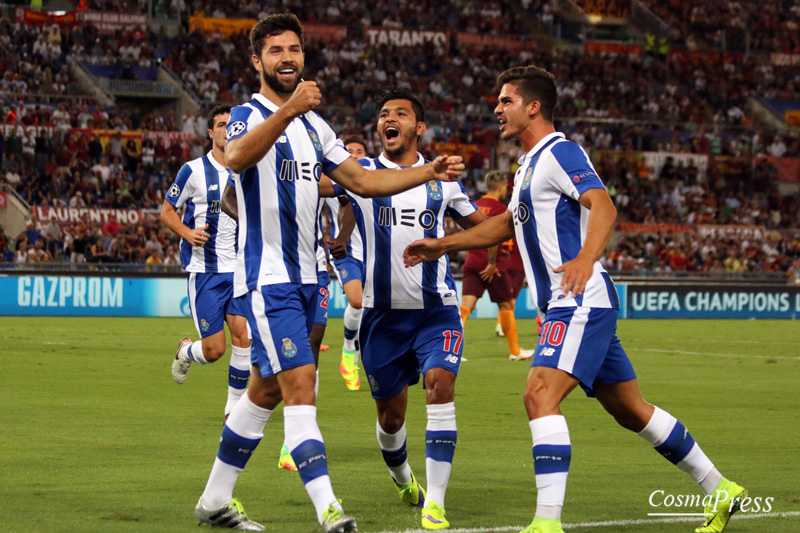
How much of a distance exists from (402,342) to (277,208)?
1337 millimetres

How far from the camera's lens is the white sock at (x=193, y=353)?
31.6ft

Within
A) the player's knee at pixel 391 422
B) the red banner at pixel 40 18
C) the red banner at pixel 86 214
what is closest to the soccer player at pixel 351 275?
the player's knee at pixel 391 422

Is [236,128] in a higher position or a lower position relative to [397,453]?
higher

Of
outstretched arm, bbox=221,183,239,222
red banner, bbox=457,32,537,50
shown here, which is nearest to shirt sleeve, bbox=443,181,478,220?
outstretched arm, bbox=221,183,239,222

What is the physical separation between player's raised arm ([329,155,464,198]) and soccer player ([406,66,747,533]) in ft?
1.13

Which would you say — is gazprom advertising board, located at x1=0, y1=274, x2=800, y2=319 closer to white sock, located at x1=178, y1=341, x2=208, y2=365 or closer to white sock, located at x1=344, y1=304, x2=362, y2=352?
white sock, located at x1=344, y1=304, x2=362, y2=352

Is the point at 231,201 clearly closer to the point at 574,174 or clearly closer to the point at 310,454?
the point at 310,454

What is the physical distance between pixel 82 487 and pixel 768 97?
41.4m

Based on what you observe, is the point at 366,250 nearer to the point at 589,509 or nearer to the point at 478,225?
the point at 478,225

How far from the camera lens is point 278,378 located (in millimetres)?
5059

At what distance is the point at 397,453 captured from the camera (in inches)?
236

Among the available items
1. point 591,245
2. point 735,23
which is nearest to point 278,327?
point 591,245

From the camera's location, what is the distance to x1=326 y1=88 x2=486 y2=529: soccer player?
19.0ft

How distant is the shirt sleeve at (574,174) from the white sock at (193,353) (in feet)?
16.5
